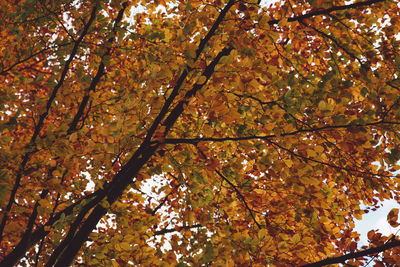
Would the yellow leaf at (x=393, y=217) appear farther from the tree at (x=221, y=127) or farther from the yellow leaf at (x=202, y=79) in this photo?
the yellow leaf at (x=202, y=79)

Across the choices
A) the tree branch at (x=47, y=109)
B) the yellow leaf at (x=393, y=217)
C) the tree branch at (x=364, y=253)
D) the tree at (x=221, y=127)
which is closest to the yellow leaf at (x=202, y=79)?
the tree at (x=221, y=127)

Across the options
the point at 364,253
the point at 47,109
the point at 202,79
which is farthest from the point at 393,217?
the point at 47,109

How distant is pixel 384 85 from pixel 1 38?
19.7 ft

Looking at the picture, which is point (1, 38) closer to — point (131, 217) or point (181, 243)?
point (131, 217)

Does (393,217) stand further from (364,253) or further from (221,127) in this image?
(221,127)

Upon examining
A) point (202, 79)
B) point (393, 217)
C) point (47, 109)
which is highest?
point (47, 109)

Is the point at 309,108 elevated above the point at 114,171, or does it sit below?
below

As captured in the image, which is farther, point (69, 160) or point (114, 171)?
point (114, 171)

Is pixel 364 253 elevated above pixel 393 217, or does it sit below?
below

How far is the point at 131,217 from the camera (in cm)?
499

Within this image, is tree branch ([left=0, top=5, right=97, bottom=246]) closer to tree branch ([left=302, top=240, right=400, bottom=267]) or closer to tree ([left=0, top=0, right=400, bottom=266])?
tree ([left=0, top=0, right=400, bottom=266])

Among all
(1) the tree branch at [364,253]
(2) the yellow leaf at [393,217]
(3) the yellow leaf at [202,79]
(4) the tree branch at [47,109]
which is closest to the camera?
A: (1) the tree branch at [364,253]

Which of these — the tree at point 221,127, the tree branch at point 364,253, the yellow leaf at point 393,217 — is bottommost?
the tree branch at point 364,253

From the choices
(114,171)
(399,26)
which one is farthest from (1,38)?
(399,26)
